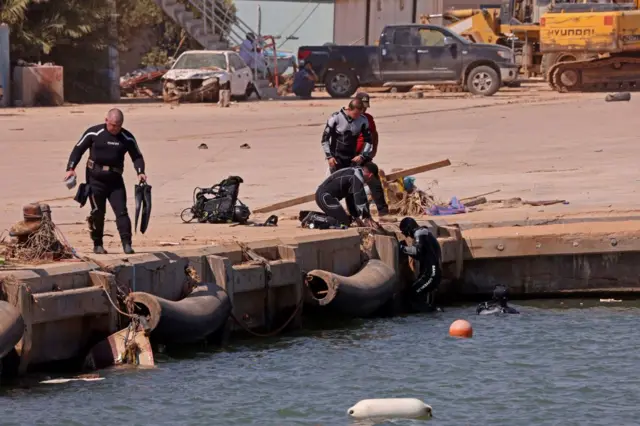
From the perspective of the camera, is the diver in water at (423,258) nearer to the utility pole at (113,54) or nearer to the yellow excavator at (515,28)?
the utility pole at (113,54)

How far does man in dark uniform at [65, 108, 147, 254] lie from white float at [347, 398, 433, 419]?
12.4 feet

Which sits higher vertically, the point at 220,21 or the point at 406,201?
the point at 220,21

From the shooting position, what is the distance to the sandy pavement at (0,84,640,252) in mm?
20147

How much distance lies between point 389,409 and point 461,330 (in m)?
4.04

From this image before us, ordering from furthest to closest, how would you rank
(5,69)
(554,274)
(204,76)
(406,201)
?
(204,76) → (5,69) → (406,201) → (554,274)

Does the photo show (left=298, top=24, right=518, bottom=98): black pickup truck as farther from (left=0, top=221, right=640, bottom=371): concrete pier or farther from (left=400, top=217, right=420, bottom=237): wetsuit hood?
(left=400, top=217, right=420, bottom=237): wetsuit hood

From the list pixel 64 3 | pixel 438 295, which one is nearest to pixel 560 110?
pixel 64 3

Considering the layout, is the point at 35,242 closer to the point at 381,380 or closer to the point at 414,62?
the point at 381,380

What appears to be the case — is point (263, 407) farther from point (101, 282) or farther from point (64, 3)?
point (64, 3)

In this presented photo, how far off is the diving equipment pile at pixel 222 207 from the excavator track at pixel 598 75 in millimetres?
25412

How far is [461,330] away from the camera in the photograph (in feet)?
52.6

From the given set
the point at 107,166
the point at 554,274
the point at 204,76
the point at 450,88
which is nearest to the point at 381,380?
the point at 107,166

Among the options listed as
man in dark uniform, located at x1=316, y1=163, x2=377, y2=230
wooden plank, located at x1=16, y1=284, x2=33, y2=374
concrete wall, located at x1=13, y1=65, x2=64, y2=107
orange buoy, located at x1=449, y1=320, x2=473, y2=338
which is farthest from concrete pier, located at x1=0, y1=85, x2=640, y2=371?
concrete wall, located at x1=13, y1=65, x2=64, y2=107

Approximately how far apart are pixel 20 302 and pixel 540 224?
320 inches
